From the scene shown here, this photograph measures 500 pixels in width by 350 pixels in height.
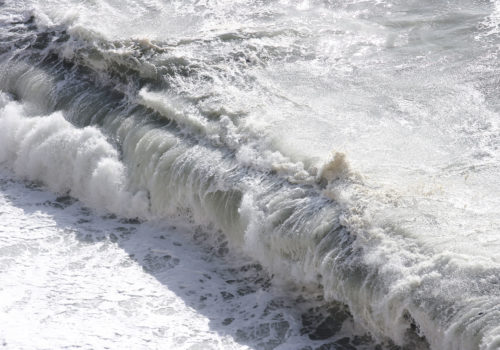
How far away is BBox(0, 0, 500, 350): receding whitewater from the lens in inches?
259

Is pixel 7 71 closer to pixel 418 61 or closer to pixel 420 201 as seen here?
pixel 418 61

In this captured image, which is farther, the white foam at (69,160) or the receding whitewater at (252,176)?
the white foam at (69,160)

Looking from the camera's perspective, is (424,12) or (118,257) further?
(424,12)

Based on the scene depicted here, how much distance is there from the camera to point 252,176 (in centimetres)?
805

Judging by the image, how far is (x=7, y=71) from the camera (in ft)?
38.2

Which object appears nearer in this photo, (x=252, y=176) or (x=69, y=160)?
(x=252, y=176)

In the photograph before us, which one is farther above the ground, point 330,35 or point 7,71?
point 330,35

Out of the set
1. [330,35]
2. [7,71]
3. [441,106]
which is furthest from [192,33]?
[441,106]

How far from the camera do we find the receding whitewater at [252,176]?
6.59 meters

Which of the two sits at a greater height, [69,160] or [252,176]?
[252,176]

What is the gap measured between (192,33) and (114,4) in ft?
6.65

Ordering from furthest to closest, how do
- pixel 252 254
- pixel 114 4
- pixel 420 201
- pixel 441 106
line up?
pixel 114 4 → pixel 441 106 → pixel 252 254 → pixel 420 201

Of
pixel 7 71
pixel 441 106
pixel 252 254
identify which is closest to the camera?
pixel 252 254

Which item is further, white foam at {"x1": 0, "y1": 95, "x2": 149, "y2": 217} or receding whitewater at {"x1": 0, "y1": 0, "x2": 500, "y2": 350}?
white foam at {"x1": 0, "y1": 95, "x2": 149, "y2": 217}
